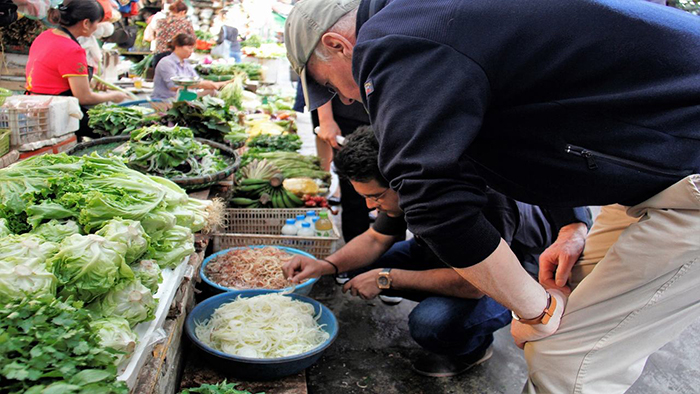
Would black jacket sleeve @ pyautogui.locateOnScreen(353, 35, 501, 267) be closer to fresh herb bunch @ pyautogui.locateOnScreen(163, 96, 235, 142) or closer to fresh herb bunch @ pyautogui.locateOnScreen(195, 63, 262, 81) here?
fresh herb bunch @ pyautogui.locateOnScreen(163, 96, 235, 142)

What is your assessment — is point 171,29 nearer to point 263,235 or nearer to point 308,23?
point 263,235

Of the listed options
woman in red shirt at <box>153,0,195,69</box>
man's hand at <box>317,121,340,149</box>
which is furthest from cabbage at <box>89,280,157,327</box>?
woman in red shirt at <box>153,0,195,69</box>

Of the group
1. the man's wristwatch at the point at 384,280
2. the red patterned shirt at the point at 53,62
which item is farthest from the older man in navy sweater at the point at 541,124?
the red patterned shirt at the point at 53,62

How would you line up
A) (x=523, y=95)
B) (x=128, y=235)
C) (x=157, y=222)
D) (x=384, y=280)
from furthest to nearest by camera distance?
(x=384, y=280) < (x=157, y=222) < (x=128, y=235) < (x=523, y=95)

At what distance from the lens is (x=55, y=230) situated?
63.9 inches

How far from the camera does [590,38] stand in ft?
4.36

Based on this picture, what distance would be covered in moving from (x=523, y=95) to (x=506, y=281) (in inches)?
21.4

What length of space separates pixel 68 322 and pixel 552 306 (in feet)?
4.75

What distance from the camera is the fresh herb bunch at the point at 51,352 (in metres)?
1.07

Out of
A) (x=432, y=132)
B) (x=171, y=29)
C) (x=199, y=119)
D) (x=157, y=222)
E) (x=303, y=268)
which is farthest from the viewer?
(x=171, y=29)

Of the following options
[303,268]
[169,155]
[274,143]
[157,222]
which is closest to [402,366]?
[303,268]

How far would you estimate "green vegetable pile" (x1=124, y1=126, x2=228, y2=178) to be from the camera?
3.26 m

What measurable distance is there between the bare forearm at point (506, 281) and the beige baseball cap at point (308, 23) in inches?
35.6

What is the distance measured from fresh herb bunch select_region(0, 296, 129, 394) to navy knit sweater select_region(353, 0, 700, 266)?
0.87 m
